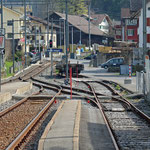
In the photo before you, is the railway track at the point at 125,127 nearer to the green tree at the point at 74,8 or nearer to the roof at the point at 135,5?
the roof at the point at 135,5

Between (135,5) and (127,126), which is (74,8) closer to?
(135,5)

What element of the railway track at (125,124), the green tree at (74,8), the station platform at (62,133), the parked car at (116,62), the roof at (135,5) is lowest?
the railway track at (125,124)

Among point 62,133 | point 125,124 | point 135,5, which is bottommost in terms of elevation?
point 125,124

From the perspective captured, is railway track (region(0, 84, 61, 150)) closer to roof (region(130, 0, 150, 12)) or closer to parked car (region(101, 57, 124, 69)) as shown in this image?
parked car (region(101, 57, 124, 69))

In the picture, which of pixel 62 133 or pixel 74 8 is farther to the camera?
pixel 74 8

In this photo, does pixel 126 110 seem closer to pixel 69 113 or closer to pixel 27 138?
pixel 69 113

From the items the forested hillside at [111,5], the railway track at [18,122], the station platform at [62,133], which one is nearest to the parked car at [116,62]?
the railway track at [18,122]

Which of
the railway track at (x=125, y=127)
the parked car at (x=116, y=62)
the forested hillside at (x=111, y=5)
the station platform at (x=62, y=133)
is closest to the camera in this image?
the station platform at (x=62, y=133)

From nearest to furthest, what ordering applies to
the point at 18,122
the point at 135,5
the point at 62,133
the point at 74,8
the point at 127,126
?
1. the point at 62,133
2. the point at 127,126
3. the point at 18,122
4. the point at 135,5
5. the point at 74,8

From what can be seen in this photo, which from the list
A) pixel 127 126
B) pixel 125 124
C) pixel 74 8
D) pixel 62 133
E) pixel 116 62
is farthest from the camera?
pixel 74 8

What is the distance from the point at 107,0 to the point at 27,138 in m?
147

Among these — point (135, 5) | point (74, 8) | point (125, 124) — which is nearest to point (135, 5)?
point (135, 5)

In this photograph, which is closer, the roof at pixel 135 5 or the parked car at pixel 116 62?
the roof at pixel 135 5

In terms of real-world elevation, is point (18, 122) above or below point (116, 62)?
below
